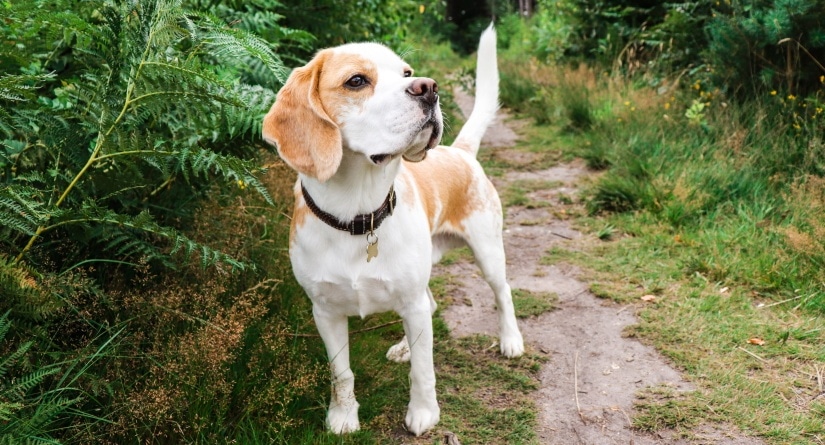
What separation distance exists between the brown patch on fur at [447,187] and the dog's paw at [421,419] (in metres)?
0.87

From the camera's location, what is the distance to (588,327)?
152 inches

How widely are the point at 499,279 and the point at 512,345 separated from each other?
0.38 m

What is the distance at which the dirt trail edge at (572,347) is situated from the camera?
293 cm

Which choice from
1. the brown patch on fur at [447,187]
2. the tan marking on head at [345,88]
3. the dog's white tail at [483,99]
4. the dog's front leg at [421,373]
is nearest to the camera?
the tan marking on head at [345,88]

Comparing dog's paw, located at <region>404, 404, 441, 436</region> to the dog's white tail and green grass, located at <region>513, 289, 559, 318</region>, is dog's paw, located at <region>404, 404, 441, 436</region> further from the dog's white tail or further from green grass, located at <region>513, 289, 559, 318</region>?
the dog's white tail

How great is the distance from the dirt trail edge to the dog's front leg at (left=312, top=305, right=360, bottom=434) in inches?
34.4

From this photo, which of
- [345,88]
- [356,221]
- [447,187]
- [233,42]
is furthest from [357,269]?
[233,42]

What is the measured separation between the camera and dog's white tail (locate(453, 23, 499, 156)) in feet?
12.6

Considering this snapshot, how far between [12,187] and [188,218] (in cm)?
114

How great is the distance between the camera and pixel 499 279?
3578 mm

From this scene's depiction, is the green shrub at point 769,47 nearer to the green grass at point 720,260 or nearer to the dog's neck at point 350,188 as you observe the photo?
the green grass at point 720,260

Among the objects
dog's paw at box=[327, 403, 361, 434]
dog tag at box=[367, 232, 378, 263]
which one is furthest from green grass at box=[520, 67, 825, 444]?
dog tag at box=[367, 232, 378, 263]

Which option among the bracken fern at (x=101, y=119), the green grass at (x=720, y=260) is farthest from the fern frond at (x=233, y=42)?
the green grass at (x=720, y=260)

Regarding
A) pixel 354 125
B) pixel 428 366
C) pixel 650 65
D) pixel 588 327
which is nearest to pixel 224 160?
pixel 354 125
